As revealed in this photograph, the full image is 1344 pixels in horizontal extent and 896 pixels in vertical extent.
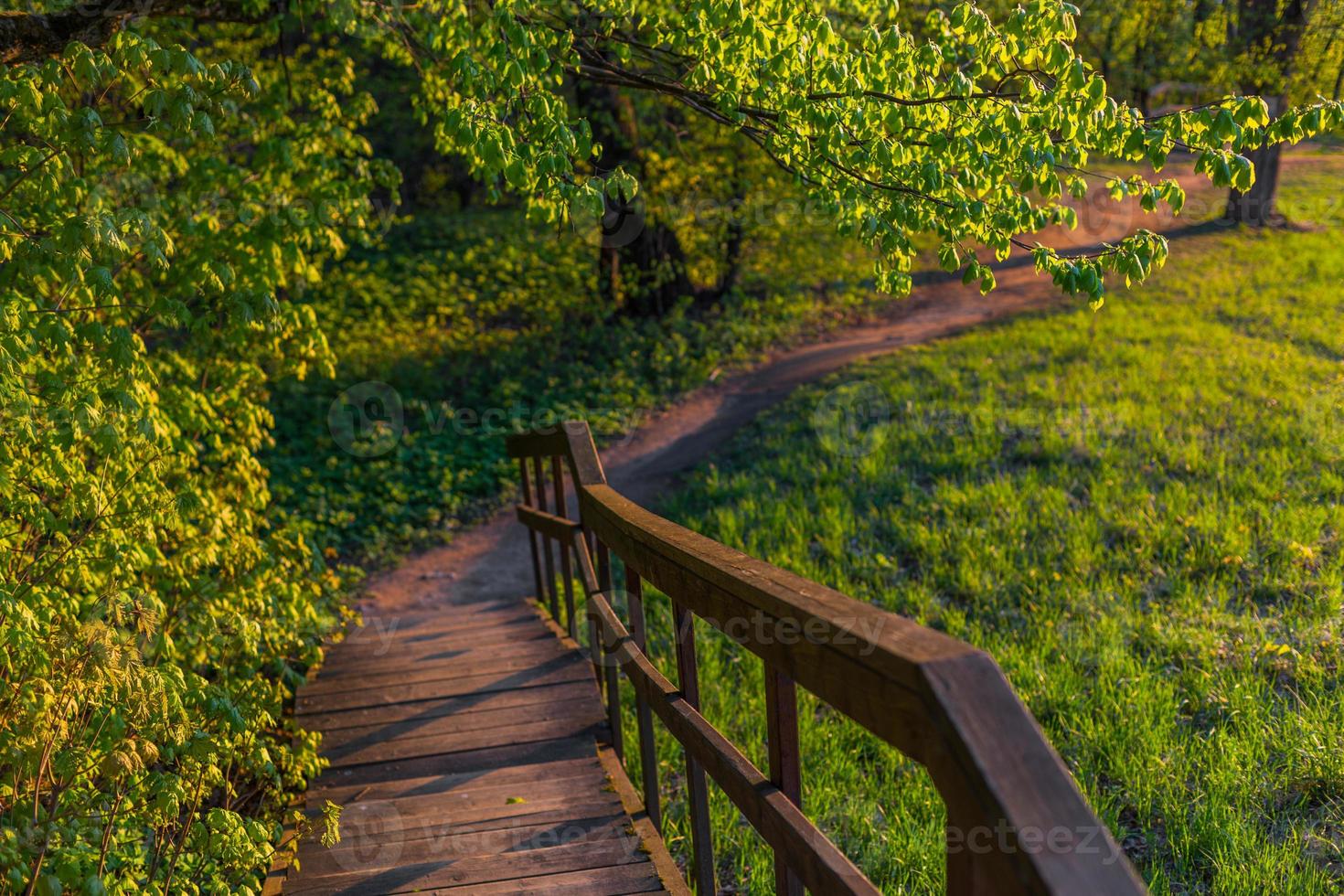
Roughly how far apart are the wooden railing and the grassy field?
164 centimetres

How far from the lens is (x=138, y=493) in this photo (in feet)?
13.1

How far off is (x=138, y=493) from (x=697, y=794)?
7.97 ft

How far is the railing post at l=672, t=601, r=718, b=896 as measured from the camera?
3.08m

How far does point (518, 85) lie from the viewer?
4242mm

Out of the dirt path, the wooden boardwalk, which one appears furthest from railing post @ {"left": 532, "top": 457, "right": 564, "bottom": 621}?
the dirt path

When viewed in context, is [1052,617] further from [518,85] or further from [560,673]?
[518,85]

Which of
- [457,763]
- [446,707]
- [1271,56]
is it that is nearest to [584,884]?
[457,763]

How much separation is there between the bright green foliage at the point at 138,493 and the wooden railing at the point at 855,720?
4.56 feet

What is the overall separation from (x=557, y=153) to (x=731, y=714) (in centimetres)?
312

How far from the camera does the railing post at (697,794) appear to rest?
308 centimetres

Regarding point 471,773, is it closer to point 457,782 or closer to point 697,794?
point 457,782

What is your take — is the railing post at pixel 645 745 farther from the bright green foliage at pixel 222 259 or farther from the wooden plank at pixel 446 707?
the bright green foliage at pixel 222 259

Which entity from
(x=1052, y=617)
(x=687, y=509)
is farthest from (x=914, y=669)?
(x=687, y=509)

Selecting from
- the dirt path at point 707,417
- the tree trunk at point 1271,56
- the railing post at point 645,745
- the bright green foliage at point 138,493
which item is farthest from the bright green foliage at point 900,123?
the tree trunk at point 1271,56
